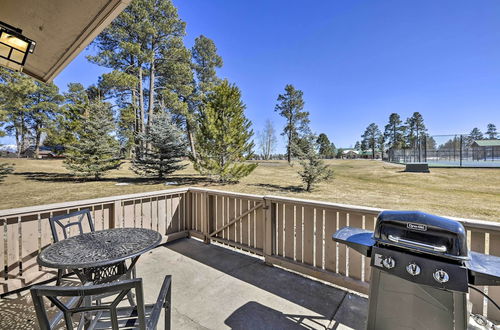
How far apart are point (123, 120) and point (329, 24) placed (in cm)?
1404

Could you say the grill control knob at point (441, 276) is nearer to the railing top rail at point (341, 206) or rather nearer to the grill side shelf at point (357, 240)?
the grill side shelf at point (357, 240)

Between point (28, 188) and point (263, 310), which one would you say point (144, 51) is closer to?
point (28, 188)

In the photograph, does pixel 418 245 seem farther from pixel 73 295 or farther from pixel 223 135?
pixel 223 135

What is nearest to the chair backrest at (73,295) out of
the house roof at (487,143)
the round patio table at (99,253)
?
the round patio table at (99,253)

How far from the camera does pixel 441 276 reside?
1.00m

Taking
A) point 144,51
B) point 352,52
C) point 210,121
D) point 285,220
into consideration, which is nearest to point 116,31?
point 144,51

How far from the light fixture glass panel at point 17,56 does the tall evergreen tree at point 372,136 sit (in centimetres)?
5135

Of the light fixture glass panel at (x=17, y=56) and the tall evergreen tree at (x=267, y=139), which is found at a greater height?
the tall evergreen tree at (x=267, y=139)

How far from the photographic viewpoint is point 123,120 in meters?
15.3

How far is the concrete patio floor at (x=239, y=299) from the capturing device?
1.86 meters

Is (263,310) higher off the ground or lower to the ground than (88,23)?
lower

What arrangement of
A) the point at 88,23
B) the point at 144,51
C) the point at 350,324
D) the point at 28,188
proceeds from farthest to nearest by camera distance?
the point at 144,51, the point at 28,188, the point at 88,23, the point at 350,324

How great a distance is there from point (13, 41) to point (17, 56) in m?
0.31

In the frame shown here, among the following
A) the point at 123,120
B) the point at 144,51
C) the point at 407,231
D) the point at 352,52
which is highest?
the point at 144,51
